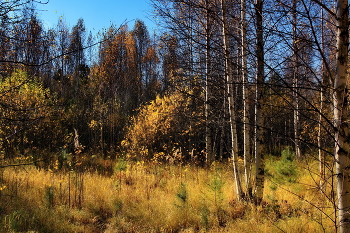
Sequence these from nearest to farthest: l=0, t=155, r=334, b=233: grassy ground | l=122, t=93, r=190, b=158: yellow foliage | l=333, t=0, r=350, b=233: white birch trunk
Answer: l=333, t=0, r=350, b=233: white birch trunk → l=0, t=155, r=334, b=233: grassy ground → l=122, t=93, r=190, b=158: yellow foliage

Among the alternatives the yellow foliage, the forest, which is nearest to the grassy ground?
the forest

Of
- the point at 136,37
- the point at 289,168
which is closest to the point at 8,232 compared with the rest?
the point at 289,168

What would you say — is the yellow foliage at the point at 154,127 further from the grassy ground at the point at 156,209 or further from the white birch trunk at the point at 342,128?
the white birch trunk at the point at 342,128

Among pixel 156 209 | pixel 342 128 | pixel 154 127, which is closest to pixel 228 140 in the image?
pixel 156 209

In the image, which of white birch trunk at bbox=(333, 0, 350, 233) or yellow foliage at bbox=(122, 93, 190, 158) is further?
yellow foliage at bbox=(122, 93, 190, 158)

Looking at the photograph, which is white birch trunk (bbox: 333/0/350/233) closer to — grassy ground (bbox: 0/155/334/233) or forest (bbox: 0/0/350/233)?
forest (bbox: 0/0/350/233)

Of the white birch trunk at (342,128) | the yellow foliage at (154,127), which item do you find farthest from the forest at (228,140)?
the yellow foliage at (154,127)

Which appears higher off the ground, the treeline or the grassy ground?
the treeline

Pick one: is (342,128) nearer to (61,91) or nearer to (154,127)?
(154,127)

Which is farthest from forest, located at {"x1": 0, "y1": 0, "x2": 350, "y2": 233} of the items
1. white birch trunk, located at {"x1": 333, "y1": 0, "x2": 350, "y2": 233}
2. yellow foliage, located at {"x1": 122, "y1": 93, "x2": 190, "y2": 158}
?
yellow foliage, located at {"x1": 122, "y1": 93, "x2": 190, "y2": 158}

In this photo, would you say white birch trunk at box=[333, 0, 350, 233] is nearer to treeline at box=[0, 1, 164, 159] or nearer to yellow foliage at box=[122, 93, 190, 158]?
treeline at box=[0, 1, 164, 159]

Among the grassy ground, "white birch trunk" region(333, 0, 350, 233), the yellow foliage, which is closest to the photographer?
"white birch trunk" region(333, 0, 350, 233)

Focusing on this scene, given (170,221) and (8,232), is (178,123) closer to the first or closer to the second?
(170,221)

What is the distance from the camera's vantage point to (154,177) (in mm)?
6984
